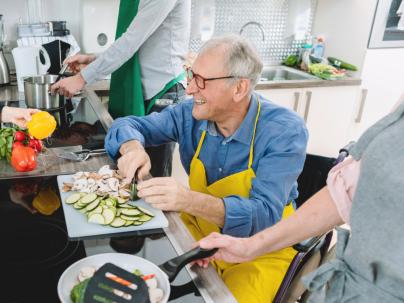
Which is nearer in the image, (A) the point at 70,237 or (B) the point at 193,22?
(A) the point at 70,237

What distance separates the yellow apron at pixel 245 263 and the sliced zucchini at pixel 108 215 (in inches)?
14.2

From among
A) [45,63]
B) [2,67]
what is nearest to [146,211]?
[45,63]

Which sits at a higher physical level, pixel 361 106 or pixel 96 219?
pixel 96 219

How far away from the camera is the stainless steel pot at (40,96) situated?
70.1 inches

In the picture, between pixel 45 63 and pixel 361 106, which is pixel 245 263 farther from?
pixel 361 106

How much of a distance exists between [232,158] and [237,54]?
0.34 meters

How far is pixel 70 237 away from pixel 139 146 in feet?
1.53

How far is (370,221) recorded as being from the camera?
692 millimetres

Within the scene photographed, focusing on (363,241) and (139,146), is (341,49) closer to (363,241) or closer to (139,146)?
(139,146)

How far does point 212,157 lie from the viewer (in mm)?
1438

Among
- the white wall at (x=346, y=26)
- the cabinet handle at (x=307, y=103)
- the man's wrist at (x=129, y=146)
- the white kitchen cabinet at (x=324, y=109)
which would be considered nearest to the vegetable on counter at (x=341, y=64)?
the white wall at (x=346, y=26)

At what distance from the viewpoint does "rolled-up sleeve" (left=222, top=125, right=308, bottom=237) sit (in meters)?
1.17

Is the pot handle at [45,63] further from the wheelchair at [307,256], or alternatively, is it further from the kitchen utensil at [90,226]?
the wheelchair at [307,256]

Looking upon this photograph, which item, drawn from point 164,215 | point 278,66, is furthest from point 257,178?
point 278,66
